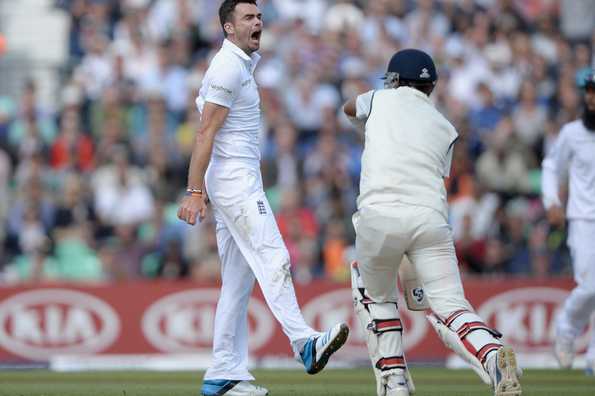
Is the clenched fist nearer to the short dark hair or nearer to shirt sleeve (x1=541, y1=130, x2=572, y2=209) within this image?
the short dark hair

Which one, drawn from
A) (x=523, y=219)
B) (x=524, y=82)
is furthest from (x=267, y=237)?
(x=524, y=82)

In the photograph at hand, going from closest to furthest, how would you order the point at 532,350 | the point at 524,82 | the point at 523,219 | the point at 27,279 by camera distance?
the point at 532,350, the point at 27,279, the point at 523,219, the point at 524,82

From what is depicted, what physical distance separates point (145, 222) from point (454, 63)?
5408 millimetres

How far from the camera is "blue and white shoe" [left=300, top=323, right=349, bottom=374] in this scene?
26.0 ft

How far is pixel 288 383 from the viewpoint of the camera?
34.4 feet

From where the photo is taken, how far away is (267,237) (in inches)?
331

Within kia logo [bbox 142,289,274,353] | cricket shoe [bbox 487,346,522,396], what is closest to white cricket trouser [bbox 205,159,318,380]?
cricket shoe [bbox 487,346,522,396]

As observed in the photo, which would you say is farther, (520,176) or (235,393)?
(520,176)

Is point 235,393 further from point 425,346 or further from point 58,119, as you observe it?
point 58,119

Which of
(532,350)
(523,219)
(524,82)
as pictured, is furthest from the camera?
(524,82)

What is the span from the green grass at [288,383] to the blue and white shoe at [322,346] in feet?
3.32

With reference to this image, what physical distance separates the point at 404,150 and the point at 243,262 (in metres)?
1.55

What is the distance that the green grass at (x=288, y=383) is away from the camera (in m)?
9.37

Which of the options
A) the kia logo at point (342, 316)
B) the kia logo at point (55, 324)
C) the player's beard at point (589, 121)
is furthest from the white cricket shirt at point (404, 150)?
the kia logo at point (55, 324)
